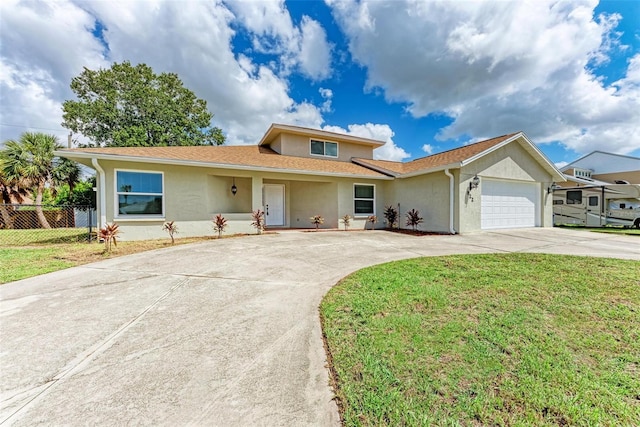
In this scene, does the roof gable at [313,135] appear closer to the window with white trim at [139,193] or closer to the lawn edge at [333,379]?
the window with white trim at [139,193]

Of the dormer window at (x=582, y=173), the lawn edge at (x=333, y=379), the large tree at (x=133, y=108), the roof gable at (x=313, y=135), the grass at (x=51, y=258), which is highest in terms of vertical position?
the large tree at (x=133, y=108)

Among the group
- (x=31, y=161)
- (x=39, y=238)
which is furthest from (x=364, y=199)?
(x=31, y=161)

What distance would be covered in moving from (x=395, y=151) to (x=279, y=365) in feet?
82.3

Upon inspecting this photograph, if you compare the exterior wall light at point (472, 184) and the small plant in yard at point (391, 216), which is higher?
the exterior wall light at point (472, 184)

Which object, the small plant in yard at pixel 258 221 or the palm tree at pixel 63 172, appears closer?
the small plant in yard at pixel 258 221

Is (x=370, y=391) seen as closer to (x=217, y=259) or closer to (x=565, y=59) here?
(x=217, y=259)

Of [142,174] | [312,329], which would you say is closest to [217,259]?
[312,329]

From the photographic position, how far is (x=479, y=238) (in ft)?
30.6

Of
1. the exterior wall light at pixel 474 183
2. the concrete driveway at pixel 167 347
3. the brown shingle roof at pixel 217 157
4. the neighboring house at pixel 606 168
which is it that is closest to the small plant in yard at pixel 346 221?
the brown shingle roof at pixel 217 157

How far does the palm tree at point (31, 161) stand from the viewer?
1539 cm

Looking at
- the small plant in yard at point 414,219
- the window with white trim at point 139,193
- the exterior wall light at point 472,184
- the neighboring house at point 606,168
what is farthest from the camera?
the neighboring house at point 606,168

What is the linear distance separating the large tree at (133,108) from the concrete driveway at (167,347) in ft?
71.2

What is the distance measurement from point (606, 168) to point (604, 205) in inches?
599

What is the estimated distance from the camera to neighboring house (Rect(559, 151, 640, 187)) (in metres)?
24.0
